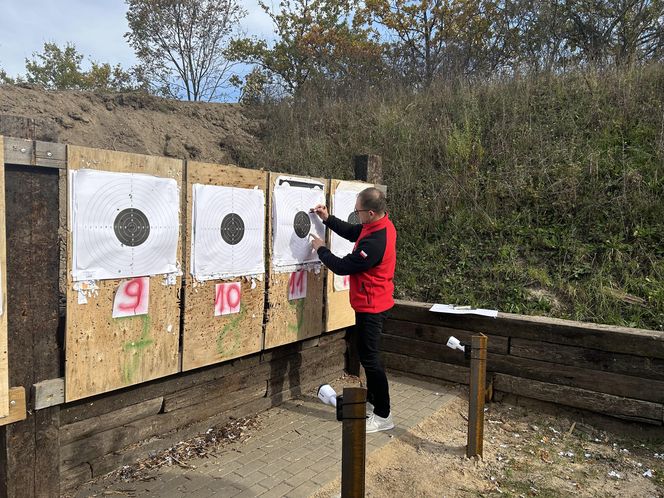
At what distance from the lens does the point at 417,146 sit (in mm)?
8227

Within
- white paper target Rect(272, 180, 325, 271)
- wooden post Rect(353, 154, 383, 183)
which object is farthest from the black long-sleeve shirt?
wooden post Rect(353, 154, 383, 183)

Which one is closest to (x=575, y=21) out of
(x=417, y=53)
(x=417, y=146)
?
(x=417, y=53)

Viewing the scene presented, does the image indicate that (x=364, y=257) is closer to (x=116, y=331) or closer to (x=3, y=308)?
(x=116, y=331)

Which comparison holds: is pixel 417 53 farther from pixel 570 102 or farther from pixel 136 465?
pixel 136 465

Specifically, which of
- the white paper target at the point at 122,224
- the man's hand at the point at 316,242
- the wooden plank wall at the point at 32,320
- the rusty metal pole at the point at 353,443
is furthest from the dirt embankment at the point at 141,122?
the rusty metal pole at the point at 353,443

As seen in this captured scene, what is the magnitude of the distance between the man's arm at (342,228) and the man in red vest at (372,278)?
29cm

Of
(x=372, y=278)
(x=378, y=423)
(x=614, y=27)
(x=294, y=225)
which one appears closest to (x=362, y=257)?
(x=372, y=278)

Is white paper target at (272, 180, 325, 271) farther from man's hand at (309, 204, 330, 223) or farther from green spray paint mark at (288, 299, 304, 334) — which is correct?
green spray paint mark at (288, 299, 304, 334)

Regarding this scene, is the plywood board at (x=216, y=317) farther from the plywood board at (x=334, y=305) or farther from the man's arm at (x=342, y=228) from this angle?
the plywood board at (x=334, y=305)

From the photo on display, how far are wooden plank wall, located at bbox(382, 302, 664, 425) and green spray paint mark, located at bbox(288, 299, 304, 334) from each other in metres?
1.40

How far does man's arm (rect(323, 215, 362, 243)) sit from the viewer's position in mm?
4240

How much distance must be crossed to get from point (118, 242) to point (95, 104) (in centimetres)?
1091

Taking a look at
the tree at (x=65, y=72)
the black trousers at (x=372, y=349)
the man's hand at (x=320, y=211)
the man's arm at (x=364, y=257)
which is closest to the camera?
the man's arm at (x=364, y=257)

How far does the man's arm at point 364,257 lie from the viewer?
3.66 m
